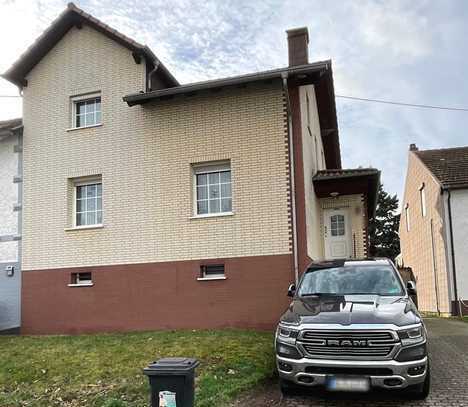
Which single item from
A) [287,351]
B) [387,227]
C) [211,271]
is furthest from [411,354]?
[387,227]

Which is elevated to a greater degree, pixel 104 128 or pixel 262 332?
pixel 104 128

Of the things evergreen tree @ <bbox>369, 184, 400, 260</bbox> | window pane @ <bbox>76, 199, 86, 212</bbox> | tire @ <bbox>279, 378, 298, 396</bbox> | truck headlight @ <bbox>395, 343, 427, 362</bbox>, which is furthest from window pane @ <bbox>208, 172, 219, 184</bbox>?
evergreen tree @ <bbox>369, 184, 400, 260</bbox>

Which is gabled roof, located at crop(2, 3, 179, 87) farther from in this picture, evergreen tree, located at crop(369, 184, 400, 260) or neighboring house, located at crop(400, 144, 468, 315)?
evergreen tree, located at crop(369, 184, 400, 260)

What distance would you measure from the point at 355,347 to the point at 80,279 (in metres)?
9.32

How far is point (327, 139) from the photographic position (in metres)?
22.1

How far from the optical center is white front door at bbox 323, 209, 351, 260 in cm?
1686

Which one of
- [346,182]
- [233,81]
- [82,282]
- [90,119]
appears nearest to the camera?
[233,81]

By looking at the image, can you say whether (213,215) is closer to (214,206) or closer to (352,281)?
(214,206)

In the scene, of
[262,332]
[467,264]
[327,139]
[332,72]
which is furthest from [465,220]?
[262,332]

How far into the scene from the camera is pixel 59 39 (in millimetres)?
14836

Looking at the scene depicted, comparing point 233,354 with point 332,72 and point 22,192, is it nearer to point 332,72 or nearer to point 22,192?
point 22,192

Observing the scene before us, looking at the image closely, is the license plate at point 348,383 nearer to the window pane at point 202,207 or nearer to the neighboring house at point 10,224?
the window pane at point 202,207

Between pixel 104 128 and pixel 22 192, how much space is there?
9.96 feet

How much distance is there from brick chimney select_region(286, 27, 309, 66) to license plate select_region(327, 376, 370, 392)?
11.0 metres
